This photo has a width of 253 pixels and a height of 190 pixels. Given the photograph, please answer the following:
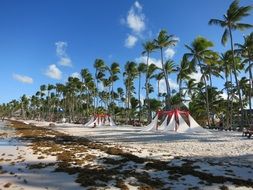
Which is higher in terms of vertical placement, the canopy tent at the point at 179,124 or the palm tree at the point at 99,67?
the palm tree at the point at 99,67

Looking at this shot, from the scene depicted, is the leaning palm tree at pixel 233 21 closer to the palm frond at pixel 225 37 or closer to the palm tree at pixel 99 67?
the palm frond at pixel 225 37

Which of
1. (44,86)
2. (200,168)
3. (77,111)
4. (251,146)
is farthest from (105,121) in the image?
(44,86)

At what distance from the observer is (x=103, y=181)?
458 inches

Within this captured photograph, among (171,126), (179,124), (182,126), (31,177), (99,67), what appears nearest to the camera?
(31,177)

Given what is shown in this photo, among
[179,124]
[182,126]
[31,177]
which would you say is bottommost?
[31,177]

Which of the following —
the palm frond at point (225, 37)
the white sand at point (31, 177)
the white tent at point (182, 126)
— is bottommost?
the white sand at point (31, 177)

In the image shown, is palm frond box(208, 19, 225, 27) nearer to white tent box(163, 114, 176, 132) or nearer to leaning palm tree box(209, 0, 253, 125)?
leaning palm tree box(209, 0, 253, 125)

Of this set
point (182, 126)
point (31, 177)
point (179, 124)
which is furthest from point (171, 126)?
point (31, 177)

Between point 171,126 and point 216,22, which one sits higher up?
point 216,22

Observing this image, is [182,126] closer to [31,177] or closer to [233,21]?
[233,21]

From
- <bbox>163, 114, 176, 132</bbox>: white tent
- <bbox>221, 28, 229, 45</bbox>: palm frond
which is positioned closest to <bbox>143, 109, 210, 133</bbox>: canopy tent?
<bbox>163, 114, 176, 132</bbox>: white tent

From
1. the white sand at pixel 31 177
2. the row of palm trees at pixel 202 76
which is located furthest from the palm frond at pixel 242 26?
the white sand at pixel 31 177

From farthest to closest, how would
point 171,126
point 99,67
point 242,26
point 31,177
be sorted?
point 99,67 → point 242,26 → point 171,126 → point 31,177

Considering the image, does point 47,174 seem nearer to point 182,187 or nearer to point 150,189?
point 150,189
